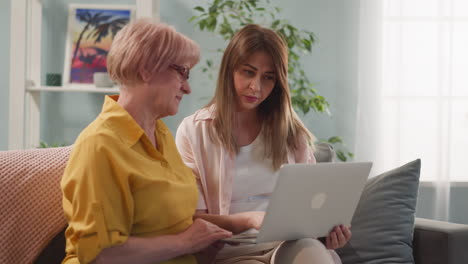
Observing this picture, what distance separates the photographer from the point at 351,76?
12.6ft

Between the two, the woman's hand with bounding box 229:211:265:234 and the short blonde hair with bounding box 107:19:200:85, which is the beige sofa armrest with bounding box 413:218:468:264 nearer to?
the woman's hand with bounding box 229:211:265:234

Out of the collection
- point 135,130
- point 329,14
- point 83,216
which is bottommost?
point 83,216

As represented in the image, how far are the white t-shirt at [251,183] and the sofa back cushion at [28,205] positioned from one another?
0.61m

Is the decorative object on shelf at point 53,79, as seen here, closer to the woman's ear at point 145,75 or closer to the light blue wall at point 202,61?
the light blue wall at point 202,61

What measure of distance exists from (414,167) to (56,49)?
243cm

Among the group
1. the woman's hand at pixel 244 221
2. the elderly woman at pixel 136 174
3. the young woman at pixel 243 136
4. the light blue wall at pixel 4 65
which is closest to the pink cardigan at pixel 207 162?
the young woman at pixel 243 136

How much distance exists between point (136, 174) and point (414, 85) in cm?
278

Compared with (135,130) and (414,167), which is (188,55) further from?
(414,167)

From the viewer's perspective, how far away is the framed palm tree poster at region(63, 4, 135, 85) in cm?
361

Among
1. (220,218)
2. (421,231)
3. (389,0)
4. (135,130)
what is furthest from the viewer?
(389,0)

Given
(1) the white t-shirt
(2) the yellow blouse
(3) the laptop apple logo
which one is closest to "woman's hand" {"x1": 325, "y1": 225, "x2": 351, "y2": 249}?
(3) the laptop apple logo

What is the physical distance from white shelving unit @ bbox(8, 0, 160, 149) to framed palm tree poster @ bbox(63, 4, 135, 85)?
0.14 m

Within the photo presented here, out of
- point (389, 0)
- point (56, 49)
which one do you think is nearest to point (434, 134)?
point (389, 0)

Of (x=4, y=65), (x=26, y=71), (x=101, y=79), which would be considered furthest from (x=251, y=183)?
(x=4, y=65)
